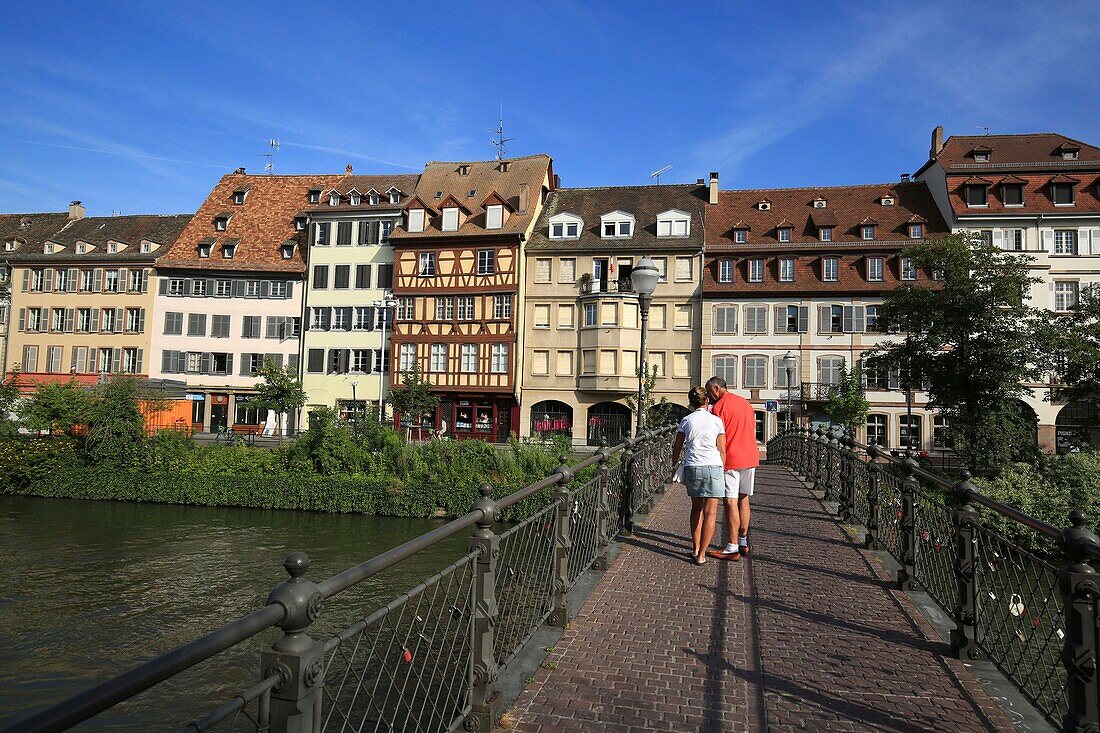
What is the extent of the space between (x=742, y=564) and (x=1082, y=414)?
36.5 m

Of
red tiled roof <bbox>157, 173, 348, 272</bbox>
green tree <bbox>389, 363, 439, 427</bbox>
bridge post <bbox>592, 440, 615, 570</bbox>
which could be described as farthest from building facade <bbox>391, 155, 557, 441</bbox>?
bridge post <bbox>592, 440, 615, 570</bbox>

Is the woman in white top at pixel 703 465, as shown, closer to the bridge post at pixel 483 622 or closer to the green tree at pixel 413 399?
the bridge post at pixel 483 622

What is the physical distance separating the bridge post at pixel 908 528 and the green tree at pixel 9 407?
3644 cm

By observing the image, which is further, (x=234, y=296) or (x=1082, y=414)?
(x=234, y=296)

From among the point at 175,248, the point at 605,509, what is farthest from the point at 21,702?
the point at 175,248

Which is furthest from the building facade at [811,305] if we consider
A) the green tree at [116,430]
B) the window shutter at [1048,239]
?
the green tree at [116,430]

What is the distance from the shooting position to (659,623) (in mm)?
5664

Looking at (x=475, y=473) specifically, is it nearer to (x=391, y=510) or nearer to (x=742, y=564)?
(x=391, y=510)

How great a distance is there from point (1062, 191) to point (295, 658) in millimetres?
44703

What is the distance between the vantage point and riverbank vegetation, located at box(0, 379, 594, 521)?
1070 inches

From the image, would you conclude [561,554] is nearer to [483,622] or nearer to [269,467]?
[483,622]

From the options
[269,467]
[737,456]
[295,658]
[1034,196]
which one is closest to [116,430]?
[269,467]

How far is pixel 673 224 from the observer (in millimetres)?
39438

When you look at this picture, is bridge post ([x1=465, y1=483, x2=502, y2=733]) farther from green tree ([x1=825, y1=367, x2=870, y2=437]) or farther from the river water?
green tree ([x1=825, y1=367, x2=870, y2=437])
